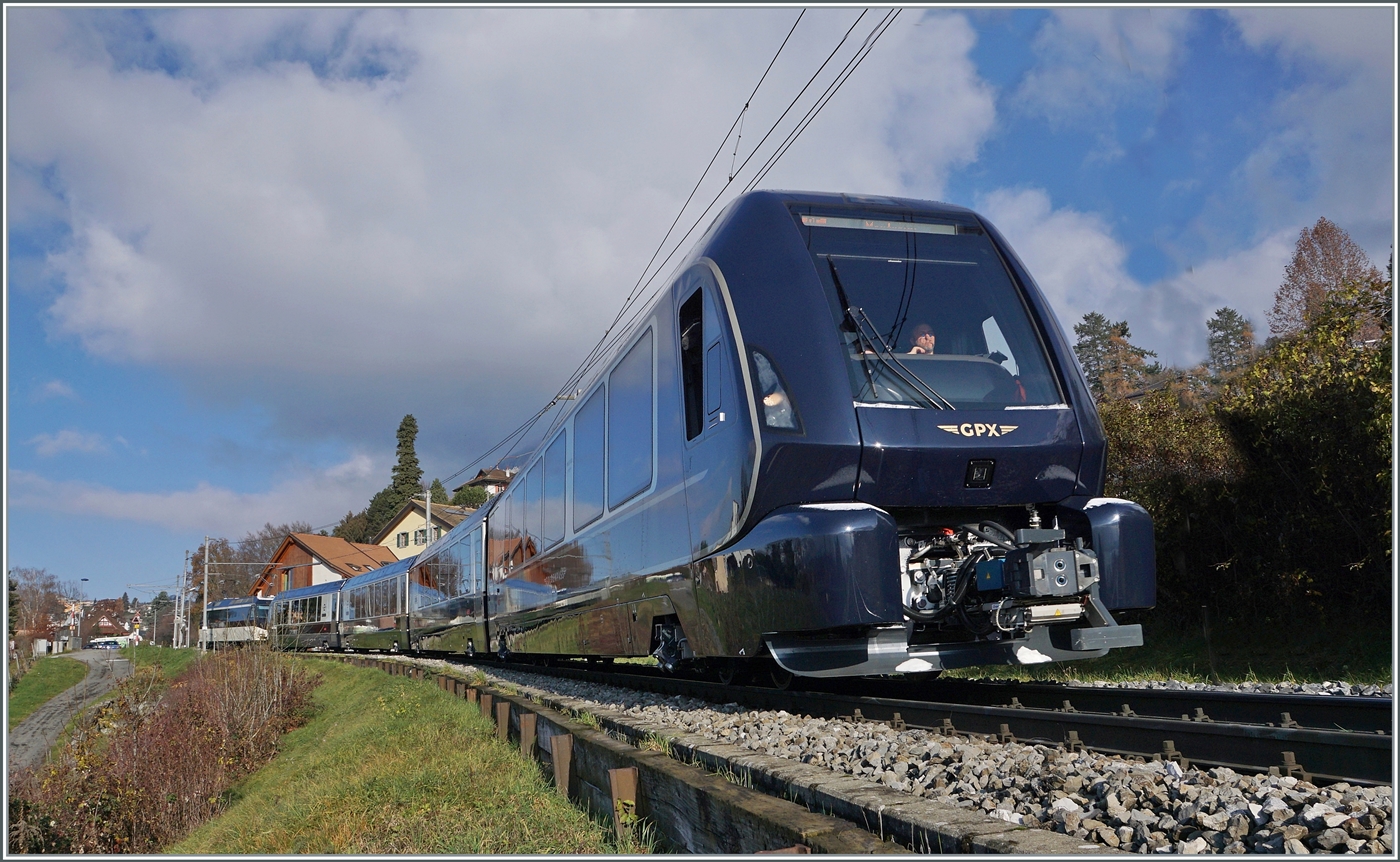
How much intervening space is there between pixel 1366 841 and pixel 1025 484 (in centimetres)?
324

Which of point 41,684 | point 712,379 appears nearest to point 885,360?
point 712,379

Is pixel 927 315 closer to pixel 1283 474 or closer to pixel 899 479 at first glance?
pixel 899 479

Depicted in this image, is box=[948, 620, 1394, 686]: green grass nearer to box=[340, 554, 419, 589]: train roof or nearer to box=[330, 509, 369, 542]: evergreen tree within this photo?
box=[340, 554, 419, 589]: train roof

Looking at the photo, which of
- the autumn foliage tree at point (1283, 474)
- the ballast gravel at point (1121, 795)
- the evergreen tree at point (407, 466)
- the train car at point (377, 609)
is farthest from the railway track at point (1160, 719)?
the evergreen tree at point (407, 466)

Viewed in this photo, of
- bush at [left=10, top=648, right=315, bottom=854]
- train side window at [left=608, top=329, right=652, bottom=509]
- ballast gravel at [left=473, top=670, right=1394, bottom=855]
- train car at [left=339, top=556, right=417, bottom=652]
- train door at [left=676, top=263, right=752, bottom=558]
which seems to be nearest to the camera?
ballast gravel at [left=473, top=670, right=1394, bottom=855]

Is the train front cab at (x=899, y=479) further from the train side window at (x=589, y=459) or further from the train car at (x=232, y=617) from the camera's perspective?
the train car at (x=232, y=617)

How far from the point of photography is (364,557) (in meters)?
79.8

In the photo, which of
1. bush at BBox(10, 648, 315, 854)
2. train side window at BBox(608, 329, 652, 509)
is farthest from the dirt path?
train side window at BBox(608, 329, 652, 509)

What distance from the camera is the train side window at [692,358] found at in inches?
275

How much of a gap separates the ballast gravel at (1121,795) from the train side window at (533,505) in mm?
7870

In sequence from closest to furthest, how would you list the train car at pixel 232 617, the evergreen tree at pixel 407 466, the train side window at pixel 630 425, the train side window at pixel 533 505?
the train side window at pixel 630 425, the train side window at pixel 533 505, the train car at pixel 232 617, the evergreen tree at pixel 407 466

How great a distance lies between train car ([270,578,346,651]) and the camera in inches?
1538

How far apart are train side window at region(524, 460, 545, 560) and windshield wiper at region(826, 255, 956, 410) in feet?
22.5

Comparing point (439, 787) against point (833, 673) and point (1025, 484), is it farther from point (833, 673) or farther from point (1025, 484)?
point (1025, 484)
